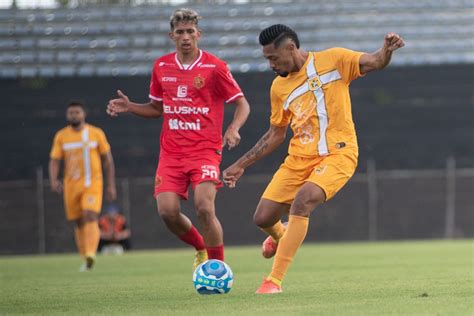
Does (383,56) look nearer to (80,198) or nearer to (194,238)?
(194,238)

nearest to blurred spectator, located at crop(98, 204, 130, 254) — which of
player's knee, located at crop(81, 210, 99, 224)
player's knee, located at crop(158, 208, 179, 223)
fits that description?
player's knee, located at crop(81, 210, 99, 224)

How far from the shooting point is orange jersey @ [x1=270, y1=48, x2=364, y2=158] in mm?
8523

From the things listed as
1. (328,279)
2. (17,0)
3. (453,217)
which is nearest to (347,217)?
(453,217)

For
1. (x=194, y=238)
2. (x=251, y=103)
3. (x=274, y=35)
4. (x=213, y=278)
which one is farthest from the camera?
(x=251, y=103)

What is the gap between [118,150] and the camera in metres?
23.2

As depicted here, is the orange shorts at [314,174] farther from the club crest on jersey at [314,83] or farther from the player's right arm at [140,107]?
the player's right arm at [140,107]

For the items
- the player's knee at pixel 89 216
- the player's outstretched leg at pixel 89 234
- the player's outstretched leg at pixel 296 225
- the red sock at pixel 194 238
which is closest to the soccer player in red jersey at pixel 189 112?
the red sock at pixel 194 238

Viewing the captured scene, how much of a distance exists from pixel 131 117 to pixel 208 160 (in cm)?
1398

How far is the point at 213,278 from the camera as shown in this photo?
335 inches

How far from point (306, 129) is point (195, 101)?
1343mm

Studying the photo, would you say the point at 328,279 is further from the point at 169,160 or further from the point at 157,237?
the point at 157,237

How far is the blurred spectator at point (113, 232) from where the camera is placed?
2127cm

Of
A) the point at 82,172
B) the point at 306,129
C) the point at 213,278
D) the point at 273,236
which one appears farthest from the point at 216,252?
the point at 82,172

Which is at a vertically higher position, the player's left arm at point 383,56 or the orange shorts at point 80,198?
the player's left arm at point 383,56
